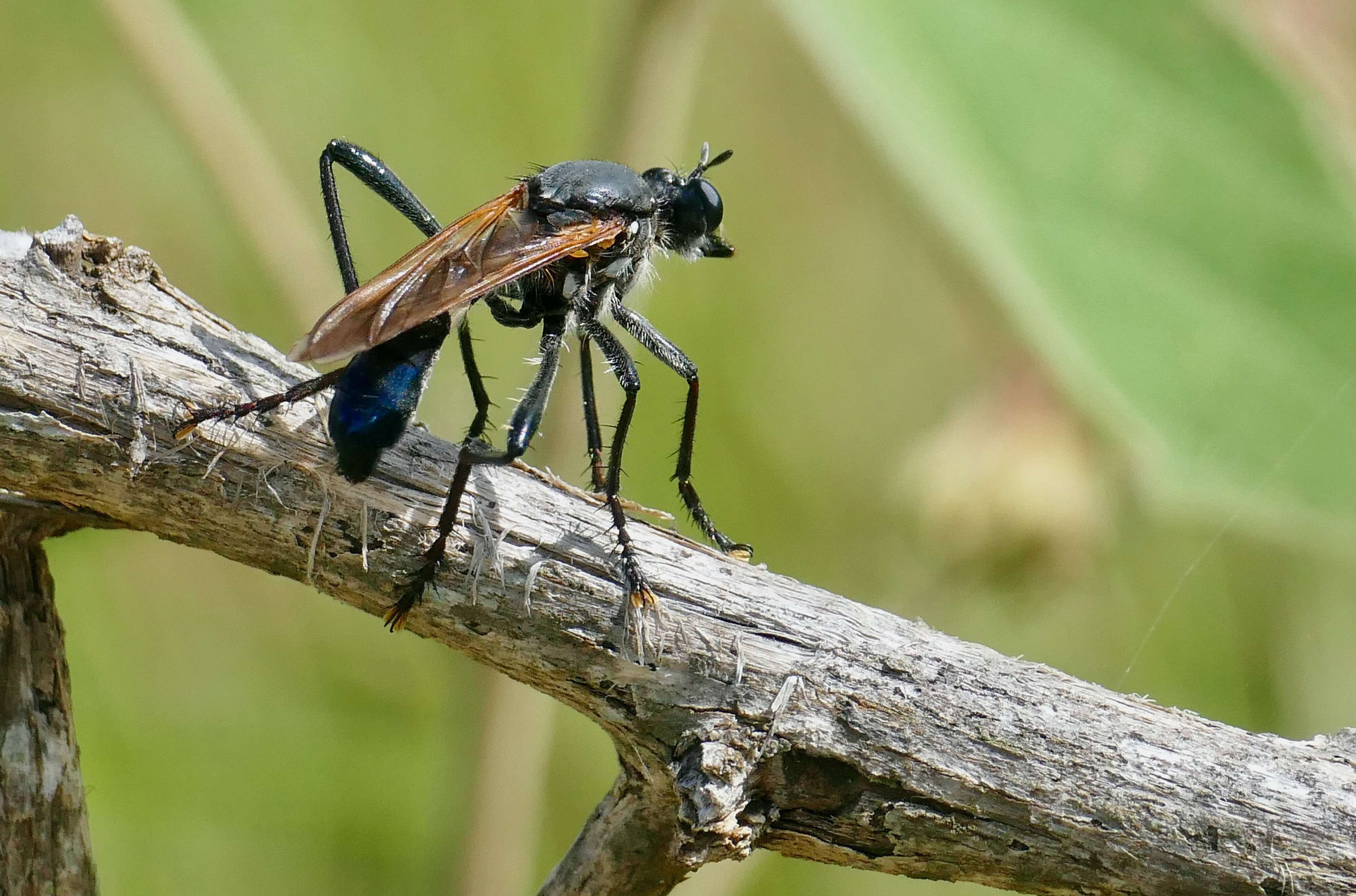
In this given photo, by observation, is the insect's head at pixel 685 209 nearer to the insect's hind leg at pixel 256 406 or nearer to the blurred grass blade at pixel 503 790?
the blurred grass blade at pixel 503 790

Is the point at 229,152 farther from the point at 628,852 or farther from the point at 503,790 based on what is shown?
the point at 628,852

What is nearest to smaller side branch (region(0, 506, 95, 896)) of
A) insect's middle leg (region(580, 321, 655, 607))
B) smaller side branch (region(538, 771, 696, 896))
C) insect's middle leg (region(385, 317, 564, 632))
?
insect's middle leg (region(385, 317, 564, 632))

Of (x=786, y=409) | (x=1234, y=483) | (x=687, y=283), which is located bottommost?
(x=1234, y=483)

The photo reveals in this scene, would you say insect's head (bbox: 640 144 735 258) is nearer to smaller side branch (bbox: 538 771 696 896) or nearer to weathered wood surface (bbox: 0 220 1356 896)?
weathered wood surface (bbox: 0 220 1356 896)

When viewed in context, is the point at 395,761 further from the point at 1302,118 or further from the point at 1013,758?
the point at 1302,118

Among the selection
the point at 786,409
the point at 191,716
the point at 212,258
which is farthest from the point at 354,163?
the point at 786,409

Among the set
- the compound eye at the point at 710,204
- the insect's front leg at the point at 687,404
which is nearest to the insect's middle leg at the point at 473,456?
the insect's front leg at the point at 687,404
